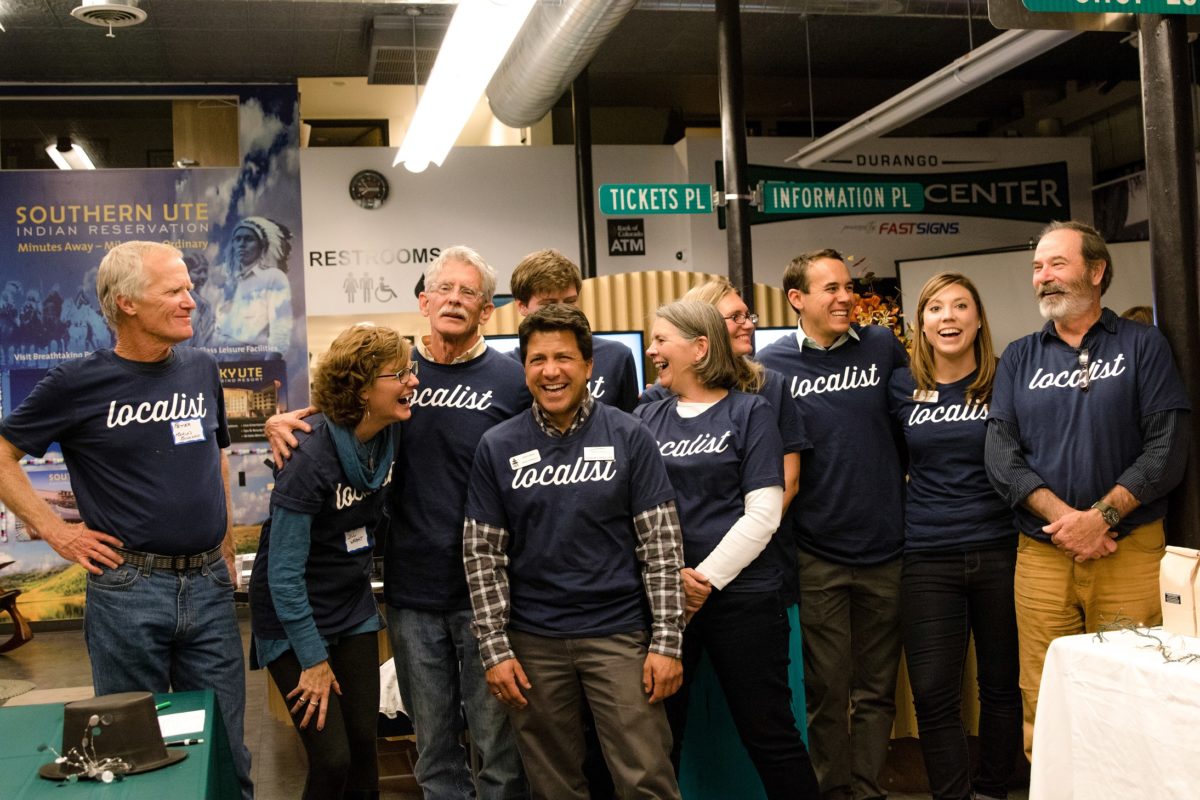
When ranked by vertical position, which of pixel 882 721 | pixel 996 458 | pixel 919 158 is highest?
pixel 919 158

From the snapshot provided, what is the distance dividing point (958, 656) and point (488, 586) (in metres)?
1.37

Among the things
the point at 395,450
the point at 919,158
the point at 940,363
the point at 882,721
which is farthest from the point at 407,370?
the point at 919,158

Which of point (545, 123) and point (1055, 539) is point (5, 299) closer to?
point (545, 123)

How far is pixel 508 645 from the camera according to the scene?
253 cm

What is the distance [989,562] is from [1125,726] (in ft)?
2.27

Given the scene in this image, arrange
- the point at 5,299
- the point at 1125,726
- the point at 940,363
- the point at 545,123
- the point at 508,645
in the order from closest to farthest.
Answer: the point at 1125,726
the point at 508,645
the point at 940,363
the point at 5,299
the point at 545,123

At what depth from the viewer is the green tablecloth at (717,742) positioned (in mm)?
3104

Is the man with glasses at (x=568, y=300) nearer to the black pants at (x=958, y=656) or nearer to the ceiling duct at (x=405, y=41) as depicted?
the black pants at (x=958, y=656)

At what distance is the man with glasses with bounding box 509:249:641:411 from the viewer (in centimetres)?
317

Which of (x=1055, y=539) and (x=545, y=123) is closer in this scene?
(x=1055, y=539)

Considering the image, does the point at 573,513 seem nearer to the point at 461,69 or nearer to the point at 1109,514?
the point at 1109,514

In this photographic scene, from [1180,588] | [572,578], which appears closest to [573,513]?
[572,578]

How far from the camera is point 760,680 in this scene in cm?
272

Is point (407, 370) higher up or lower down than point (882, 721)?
higher up
